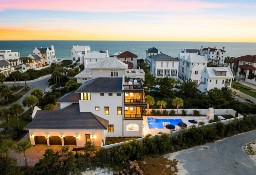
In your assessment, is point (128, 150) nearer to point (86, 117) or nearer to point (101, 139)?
point (101, 139)

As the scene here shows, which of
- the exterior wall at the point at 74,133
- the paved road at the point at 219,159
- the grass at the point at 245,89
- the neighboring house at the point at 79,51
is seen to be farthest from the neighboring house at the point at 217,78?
the neighboring house at the point at 79,51

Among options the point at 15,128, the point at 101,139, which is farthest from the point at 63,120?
the point at 15,128

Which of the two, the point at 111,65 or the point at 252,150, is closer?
the point at 252,150

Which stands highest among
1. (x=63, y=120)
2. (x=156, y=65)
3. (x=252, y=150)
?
(x=156, y=65)

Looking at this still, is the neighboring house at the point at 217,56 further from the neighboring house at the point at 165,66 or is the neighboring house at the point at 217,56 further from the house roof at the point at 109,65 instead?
the house roof at the point at 109,65

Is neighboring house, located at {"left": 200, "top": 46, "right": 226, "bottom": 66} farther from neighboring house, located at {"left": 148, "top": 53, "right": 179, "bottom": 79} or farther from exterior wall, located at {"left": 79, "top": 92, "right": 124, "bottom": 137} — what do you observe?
exterior wall, located at {"left": 79, "top": 92, "right": 124, "bottom": 137}

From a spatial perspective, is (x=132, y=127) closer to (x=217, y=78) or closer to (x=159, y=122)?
(x=159, y=122)

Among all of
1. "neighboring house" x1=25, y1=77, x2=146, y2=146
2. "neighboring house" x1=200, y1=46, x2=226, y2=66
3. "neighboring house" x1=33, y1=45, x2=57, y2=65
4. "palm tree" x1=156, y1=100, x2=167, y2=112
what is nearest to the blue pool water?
"palm tree" x1=156, y1=100, x2=167, y2=112
